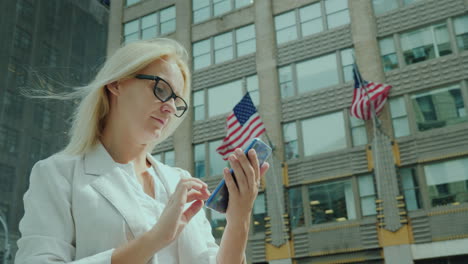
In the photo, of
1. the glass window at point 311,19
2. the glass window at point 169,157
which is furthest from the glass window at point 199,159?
the glass window at point 311,19

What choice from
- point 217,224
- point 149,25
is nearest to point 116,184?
point 217,224

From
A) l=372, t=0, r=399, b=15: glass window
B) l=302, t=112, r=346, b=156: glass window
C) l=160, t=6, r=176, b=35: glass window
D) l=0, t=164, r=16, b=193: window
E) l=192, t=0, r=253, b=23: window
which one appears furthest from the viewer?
l=160, t=6, r=176, b=35: glass window

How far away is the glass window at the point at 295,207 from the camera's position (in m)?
15.2

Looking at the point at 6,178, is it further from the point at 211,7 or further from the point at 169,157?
the point at 211,7

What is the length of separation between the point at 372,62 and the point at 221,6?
7354mm

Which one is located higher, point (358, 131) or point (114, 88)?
point (358, 131)

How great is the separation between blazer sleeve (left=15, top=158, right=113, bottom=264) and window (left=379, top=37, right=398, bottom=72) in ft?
49.0

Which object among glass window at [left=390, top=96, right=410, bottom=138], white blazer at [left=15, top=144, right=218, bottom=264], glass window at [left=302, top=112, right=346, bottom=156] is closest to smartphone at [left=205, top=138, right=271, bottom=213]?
white blazer at [left=15, top=144, right=218, bottom=264]

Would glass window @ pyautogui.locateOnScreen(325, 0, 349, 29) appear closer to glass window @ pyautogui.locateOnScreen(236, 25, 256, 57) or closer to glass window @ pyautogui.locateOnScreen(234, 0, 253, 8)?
glass window @ pyautogui.locateOnScreen(236, 25, 256, 57)

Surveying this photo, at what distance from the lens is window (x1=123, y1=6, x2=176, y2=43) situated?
822 inches

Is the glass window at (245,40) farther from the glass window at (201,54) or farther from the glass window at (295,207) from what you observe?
the glass window at (295,207)

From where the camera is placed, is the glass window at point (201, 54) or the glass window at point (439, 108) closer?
the glass window at point (439, 108)

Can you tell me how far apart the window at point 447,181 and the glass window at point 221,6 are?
34.1 ft

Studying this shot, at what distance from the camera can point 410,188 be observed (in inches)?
539
